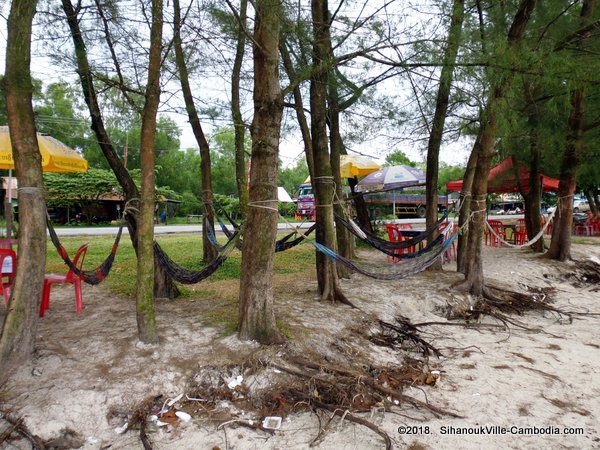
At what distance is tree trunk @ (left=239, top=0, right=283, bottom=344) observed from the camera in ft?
8.24

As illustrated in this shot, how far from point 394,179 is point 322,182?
3859 mm

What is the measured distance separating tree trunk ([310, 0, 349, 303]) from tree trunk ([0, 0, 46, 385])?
2.08m

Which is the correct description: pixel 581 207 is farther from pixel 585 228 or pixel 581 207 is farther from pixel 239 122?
pixel 239 122

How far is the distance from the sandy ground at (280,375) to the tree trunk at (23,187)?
188 mm

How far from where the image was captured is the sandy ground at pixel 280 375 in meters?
1.82

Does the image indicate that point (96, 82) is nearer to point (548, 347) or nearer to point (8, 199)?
point (8, 199)

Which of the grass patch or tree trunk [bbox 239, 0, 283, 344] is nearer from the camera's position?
tree trunk [bbox 239, 0, 283, 344]

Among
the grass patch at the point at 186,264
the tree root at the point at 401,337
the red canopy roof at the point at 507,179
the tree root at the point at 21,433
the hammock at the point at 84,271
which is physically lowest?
the tree root at the point at 401,337

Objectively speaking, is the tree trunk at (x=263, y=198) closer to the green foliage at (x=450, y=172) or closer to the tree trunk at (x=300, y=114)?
the tree trunk at (x=300, y=114)

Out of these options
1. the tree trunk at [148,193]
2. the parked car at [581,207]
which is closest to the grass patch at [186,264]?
the tree trunk at [148,193]

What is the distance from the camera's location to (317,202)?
361 cm

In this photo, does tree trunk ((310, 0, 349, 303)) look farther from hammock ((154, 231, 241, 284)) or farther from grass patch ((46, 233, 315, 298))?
grass patch ((46, 233, 315, 298))

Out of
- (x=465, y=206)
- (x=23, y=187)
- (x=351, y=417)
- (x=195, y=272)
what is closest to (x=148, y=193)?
(x=23, y=187)

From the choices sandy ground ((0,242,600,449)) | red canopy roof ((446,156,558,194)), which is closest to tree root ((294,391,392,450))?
sandy ground ((0,242,600,449))
